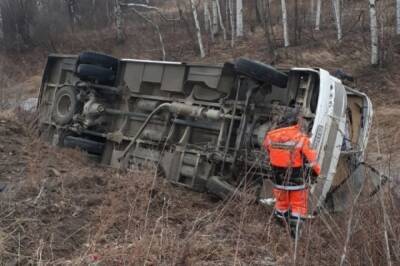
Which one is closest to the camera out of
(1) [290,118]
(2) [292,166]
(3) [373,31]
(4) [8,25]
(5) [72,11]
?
(2) [292,166]

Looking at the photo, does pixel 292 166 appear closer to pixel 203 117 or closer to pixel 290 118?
pixel 290 118

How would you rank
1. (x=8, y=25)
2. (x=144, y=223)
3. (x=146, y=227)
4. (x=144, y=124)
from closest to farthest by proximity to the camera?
(x=146, y=227), (x=144, y=223), (x=144, y=124), (x=8, y=25)

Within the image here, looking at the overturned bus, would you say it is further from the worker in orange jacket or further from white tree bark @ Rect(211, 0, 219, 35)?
white tree bark @ Rect(211, 0, 219, 35)

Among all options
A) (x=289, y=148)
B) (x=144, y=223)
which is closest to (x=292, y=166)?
(x=289, y=148)

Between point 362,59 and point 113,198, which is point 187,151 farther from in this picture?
point 362,59

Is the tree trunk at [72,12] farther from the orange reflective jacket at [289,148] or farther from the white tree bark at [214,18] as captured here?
the orange reflective jacket at [289,148]

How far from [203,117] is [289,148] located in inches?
70.8

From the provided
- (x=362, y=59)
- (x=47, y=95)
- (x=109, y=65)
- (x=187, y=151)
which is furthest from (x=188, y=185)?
(x=362, y=59)

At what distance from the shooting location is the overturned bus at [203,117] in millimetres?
5625

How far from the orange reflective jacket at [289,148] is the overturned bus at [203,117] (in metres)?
0.33

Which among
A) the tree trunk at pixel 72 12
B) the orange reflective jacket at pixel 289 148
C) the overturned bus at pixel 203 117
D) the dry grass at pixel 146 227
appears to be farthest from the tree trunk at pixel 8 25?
the orange reflective jacket at pixel 289 148

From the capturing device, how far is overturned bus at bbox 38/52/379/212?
5625 millimetres

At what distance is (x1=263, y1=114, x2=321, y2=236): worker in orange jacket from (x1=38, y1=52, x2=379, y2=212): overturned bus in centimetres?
26

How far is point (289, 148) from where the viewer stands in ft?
15.5
